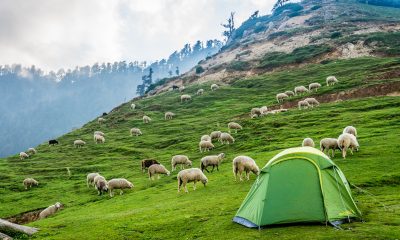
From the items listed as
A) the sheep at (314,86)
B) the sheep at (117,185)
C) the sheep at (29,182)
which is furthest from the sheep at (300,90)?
the sheep at (29,182)

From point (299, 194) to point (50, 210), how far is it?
926 inches

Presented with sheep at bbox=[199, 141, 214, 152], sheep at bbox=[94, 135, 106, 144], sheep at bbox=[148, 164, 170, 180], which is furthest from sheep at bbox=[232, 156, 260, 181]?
sheep at bbox=[94, 135, 106, 144]

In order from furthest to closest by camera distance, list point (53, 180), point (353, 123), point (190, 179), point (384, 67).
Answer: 1. point (384, 67)
2. point (53, 180)
3. point (353, 123)
4. point (190, 179)

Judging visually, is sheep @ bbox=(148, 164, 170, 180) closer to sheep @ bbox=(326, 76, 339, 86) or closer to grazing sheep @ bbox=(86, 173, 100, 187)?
grazing sheep @ bbox=(86, 173, 100, 187)

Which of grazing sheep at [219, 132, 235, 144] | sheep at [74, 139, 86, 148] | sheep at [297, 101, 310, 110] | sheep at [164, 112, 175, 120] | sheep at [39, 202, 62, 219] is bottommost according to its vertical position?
sheep at [39, 202, 62, 219]

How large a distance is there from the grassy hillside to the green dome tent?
0.53m

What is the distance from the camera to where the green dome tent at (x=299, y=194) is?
16594 mm

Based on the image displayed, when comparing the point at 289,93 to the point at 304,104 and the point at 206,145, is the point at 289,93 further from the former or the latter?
the point at 206,145

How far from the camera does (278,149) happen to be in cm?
3806

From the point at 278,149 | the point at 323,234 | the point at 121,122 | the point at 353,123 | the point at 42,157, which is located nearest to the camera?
the point at 323,234

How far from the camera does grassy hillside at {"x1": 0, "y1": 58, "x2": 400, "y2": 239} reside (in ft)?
59.9

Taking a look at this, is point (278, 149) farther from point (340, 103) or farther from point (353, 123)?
point (340, 103)

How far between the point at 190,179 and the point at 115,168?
21.6 m

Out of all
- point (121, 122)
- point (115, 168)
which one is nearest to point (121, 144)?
point (115, 168)
